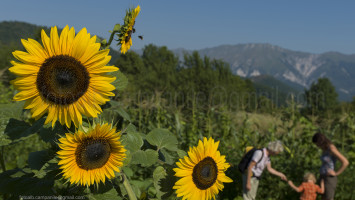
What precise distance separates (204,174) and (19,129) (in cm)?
68

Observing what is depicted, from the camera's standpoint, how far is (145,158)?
991 mm

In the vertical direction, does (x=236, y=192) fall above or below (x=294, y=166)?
below

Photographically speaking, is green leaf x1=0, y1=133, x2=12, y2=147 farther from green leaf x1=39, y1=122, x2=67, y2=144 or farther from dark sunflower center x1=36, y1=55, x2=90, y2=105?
dark sunflower center x1=36, y1=55, x2=90, y2=105

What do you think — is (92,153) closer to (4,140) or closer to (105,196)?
(105,196)

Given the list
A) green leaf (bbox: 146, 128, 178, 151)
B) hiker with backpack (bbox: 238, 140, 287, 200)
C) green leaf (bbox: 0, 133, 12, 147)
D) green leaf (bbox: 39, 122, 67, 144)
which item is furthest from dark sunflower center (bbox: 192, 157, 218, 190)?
hiker with backpack (bbox: 238, 140, 287, 200)

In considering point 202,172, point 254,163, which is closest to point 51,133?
point 202,172

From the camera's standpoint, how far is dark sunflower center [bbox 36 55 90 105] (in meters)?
0.84

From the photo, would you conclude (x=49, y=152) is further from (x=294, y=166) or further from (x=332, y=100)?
(x=332, y=100)

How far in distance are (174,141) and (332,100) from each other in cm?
6570

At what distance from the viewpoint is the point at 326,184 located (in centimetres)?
414

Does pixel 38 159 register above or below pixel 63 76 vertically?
below

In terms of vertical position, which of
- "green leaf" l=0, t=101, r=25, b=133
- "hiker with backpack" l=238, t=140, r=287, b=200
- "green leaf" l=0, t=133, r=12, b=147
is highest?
"green leaf" l=0, t=101, r=25, b=133

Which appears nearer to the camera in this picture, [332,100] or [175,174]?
[175,174]

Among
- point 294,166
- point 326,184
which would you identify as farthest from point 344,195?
point 294,166
